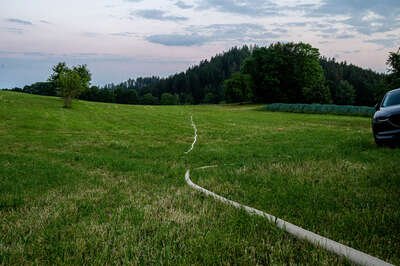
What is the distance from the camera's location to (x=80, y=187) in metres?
6.42

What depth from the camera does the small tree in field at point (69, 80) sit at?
39.8 metres

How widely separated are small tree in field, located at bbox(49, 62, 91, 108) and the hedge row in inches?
1407

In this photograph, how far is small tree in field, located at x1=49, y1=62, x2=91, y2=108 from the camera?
1569 inches

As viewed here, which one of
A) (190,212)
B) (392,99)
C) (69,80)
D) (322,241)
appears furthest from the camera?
(69,80)

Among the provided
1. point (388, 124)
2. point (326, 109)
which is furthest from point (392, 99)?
point (326, 109)

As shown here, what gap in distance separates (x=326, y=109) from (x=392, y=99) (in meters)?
43.7

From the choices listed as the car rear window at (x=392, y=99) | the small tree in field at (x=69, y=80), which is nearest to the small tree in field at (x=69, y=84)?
the small tree in field at (x=69, y=80)

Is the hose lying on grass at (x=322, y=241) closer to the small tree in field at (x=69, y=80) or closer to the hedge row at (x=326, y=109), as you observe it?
the small tree in field at (x=69, y=80)

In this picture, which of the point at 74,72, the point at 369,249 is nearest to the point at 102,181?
the point at 369,249

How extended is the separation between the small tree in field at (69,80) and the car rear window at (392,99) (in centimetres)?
3660

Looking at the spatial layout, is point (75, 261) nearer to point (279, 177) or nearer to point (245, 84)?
point (279, 177)

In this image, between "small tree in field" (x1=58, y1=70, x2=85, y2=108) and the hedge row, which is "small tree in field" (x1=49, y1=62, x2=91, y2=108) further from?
the hedge row

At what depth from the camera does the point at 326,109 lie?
2088 inches

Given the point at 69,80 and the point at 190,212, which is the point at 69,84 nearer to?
the point at 69,80
